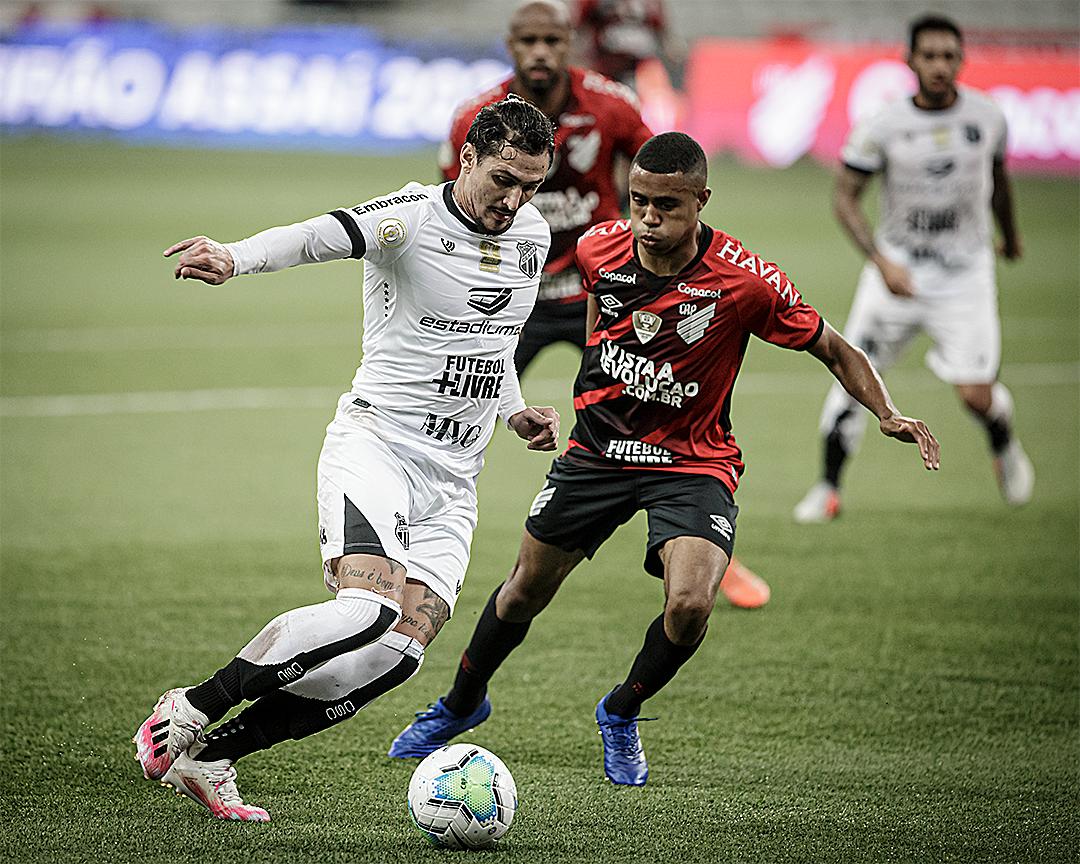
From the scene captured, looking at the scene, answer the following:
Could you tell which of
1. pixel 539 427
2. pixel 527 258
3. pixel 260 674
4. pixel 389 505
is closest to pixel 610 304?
pixel 527 258

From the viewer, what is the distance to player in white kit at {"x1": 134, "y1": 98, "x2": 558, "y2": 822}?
4863 millimetres

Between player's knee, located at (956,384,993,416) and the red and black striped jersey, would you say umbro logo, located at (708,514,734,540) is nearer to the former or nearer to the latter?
the red and black striped jersey

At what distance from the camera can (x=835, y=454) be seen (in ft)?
32.5

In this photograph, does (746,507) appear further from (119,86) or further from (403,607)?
(119,86)

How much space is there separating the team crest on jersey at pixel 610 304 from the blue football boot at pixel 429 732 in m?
1.60

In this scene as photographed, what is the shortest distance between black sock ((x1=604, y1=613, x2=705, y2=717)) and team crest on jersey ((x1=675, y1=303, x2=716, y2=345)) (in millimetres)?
1019

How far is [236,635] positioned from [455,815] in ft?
8.90

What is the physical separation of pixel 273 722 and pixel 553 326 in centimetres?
331

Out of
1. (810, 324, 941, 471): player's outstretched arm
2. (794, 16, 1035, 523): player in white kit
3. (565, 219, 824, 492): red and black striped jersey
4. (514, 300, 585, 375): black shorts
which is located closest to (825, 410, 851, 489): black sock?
(794, 16, 1035, 523): player in white kit

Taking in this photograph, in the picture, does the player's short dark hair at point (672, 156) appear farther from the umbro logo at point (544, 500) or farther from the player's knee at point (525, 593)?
the player's knee at point (525, 593)

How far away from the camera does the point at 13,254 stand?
2066 centimetres

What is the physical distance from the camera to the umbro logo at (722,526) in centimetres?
551

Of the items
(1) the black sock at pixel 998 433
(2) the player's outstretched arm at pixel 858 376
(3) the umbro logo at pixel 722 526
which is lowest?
(1) the black sock at pixel 998 433

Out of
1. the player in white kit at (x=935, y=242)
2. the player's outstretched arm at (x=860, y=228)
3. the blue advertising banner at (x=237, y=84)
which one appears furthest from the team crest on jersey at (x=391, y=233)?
the blue advertising banner at (x=237, y=84)
